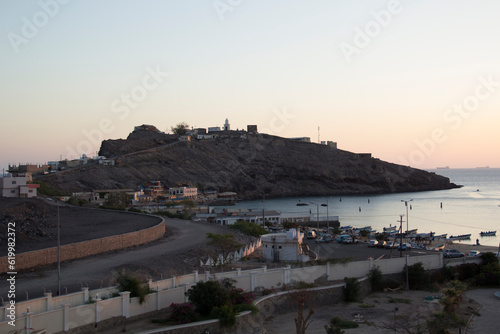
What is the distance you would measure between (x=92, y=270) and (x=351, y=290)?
36.9 ft

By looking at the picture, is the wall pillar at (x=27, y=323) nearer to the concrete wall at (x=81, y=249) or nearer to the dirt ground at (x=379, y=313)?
the dirt ground at (x=379, y=313)

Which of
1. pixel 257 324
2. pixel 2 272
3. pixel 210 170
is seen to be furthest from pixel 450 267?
pixel 210 170

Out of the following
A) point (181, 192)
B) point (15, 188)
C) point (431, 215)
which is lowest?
point (431, 215)

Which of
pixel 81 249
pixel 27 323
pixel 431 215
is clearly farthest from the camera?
pixel 431 215

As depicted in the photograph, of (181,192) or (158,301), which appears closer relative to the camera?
(158,301)

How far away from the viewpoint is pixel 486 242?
5184cm

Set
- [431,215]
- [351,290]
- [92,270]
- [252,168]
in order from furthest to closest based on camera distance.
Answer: [252,168] → [431,215] → [92,270] → [351,290]

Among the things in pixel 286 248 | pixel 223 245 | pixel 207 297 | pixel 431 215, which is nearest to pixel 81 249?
pixel 223 245

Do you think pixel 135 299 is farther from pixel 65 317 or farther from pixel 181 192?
pixel 181 192

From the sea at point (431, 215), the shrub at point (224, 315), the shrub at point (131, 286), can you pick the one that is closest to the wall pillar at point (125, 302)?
the shrub at point (131, 286)

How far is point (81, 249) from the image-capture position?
930 inches

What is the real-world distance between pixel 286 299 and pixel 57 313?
29.5 ft

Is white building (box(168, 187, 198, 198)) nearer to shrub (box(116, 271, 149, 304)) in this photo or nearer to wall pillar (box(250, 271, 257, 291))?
wall pillar (box(250, 271, 257, 291))

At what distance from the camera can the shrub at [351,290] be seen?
65.4 ft
